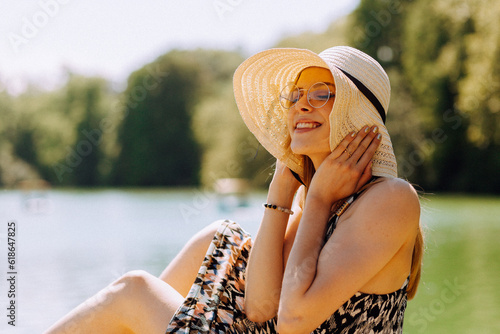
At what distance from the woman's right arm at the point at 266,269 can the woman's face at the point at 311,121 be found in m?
0.26

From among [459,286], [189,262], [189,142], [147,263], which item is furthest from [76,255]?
[189,142]

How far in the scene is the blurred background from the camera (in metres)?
7.00

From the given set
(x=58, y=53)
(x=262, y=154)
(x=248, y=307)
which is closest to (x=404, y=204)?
(x=248, y=307)

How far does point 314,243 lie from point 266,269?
0.24m

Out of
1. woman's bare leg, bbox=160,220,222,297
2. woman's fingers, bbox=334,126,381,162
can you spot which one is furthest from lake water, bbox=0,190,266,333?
woman's fingers, bbox=334,126,381,162

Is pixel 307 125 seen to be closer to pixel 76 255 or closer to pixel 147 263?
pixel 147 263

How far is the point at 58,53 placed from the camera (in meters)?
43.0

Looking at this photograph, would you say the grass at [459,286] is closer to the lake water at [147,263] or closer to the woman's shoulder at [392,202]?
the lake water at [147,263]

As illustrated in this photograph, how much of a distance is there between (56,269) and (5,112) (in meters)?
41.5

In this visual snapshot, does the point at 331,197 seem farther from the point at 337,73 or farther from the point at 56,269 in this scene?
the point at 56,269

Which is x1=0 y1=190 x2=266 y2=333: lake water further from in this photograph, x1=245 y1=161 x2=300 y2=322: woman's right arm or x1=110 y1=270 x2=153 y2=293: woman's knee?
x1=245 y1=161 x2=300 y2=322: woman's right arm

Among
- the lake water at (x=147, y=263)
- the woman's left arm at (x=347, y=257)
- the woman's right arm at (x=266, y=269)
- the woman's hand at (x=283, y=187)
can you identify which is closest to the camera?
the woman's left arm at (x=347, y=257)

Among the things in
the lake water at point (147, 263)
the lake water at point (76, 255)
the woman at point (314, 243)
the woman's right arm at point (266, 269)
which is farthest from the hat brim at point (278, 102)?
the lake water at point (76, 255)

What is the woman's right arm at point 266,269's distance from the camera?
2059 millimetres
